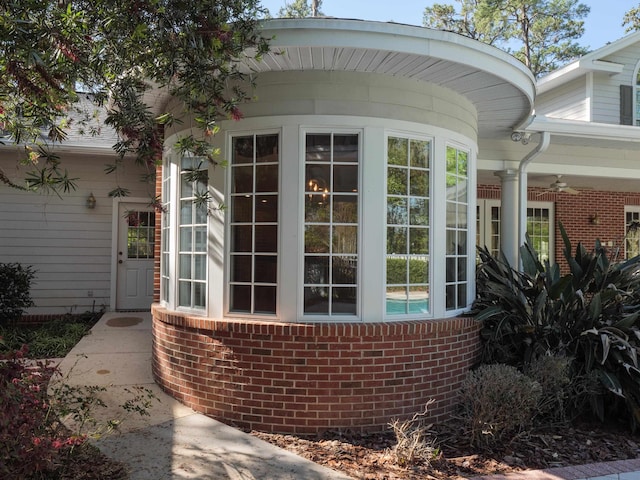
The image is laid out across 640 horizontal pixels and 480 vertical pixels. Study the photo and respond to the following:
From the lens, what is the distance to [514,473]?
3.93 meters

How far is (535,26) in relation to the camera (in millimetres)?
23109

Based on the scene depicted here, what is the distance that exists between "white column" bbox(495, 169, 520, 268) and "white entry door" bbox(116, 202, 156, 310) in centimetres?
639

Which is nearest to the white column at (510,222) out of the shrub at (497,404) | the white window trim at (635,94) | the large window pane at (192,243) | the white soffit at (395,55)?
the white soffit at (395,55)

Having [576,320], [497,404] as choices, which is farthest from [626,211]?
[497,404]

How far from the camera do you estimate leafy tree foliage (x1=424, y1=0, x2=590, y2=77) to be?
22906 millimetres

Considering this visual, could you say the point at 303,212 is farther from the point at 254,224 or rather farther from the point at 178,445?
the point at 178,445

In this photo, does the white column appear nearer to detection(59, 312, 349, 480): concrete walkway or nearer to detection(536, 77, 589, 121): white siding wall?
detection(536, 77, 589, 121): white siding wall

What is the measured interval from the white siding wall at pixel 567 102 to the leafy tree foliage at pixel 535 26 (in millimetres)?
12765

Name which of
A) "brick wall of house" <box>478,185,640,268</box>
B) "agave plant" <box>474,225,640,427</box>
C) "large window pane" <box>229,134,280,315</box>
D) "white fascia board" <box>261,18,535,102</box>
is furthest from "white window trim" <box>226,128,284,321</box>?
"brick wall of house" <box>478,185,640,268</box>

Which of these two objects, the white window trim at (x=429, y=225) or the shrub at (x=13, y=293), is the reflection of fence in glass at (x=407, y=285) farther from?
the shrub at (x=13, y=293)

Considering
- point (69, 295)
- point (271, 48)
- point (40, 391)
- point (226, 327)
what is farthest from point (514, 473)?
point (69, 295)

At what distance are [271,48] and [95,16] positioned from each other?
1.36 metres

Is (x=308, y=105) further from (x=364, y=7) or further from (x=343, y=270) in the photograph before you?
(x=364, y=7)

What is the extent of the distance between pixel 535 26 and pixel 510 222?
19.7m
